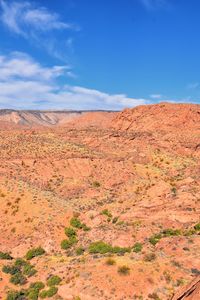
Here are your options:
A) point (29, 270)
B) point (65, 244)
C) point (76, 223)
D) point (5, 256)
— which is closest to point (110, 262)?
point (29, 270)

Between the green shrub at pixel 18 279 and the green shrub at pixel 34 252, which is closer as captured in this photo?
the green shrub at pixel 18 279

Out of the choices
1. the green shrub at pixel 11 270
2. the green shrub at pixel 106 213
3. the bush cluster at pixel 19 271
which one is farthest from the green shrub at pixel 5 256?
the green shrub at pixel 106 213

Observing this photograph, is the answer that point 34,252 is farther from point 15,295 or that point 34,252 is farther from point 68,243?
point 15,295

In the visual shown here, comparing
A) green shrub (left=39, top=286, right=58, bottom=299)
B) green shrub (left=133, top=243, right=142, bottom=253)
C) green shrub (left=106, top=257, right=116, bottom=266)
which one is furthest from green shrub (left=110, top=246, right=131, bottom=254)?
green shrub (left=39, top=286, right=58, bottom=299)

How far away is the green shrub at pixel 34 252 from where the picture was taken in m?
39.5

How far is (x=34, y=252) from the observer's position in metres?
39.8

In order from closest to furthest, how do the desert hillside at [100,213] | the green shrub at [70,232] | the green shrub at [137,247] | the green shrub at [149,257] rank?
1. the desert hillside at [100,213]
2. the green shrub at [149,257]
3. the green shrub at [137,247]
4. the green shrub at [70,232]

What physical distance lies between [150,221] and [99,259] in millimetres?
9270

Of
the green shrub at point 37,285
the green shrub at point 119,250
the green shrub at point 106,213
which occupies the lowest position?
the green shrub at point 37,285

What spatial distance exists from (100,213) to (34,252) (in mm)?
8912

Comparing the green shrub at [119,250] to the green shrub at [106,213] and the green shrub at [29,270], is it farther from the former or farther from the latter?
the green shrub at [106,213]

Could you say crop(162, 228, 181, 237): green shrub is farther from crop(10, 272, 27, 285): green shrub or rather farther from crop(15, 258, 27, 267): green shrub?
crop(10, 272, 27, 285): green shrub

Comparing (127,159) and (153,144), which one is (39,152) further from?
(153,144)

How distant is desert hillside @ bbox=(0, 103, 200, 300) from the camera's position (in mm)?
32125
